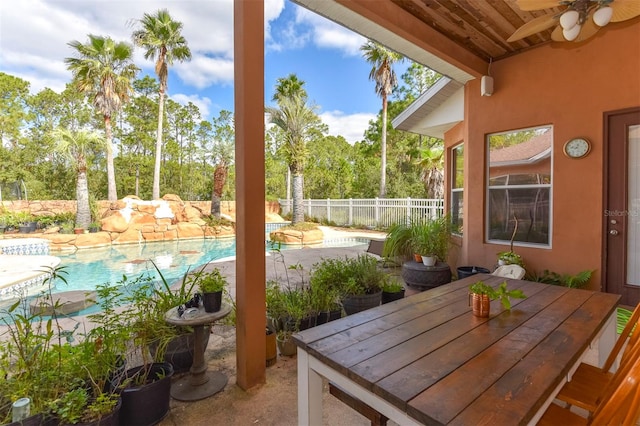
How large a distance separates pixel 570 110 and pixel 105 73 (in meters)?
13.1

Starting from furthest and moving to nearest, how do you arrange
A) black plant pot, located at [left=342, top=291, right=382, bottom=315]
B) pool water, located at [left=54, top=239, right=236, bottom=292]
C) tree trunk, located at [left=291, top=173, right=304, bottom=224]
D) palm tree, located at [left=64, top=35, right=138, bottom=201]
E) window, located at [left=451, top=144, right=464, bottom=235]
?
tree trunk, located at [left=291, top=173, right=304, bottom=224]
palm tree, located at [left=64, top=35, right=138, bottom=201]
pool water, located at [left=54, top=239, right=236, bottom=292]
window, located at [left=451, top=144, right=464, bottom=235]
black plant pot, located at [left=342, top=291, right=382, bottom=315]

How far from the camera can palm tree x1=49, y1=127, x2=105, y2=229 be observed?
9414mm

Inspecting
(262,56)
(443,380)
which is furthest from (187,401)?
(262,56)

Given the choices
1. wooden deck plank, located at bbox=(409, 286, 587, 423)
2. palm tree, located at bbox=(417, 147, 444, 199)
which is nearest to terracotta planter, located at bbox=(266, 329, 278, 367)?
wooden deck plank, located at bbox=(409, 286, 587, 423)

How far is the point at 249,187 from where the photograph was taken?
2.04 m

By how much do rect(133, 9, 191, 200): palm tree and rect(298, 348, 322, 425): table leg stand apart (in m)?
12.8

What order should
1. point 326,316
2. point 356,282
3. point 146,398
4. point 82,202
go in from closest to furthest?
point 146,398 < point 326,316 < point 356,282 < point 82,202

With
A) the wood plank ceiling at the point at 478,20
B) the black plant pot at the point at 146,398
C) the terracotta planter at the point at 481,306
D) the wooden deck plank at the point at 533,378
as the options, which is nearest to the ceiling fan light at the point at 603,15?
the wood plank ceiling at the point at 478,20

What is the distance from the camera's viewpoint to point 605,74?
344 centimetres

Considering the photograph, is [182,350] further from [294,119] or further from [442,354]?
[294,119]

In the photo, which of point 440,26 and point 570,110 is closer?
point 440,26

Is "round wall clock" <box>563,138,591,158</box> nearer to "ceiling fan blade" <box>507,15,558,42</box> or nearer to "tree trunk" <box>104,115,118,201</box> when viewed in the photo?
"ceiling fan blade" <box>507,15,558,42</box>

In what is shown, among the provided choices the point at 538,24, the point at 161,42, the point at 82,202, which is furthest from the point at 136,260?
the point at 538,24

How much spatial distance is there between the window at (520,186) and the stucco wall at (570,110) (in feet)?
0.35
